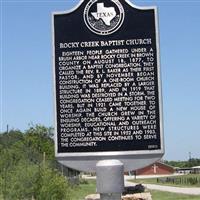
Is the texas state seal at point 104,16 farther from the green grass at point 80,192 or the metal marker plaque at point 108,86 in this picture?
the green grass at point 80,192

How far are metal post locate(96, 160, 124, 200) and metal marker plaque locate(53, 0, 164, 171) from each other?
17 cm

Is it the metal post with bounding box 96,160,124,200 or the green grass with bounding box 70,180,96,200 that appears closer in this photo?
the metal post with bounding box 96,160,124,200

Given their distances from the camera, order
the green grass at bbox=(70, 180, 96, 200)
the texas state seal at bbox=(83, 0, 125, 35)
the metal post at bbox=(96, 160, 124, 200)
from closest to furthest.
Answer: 1. the metal post at bbox=(96, 160, 124, 200)
2. the texas state seal at bbox=(83, 0, 125, 35)
3. the green grass at bbox=(70, 180, 96, 200)

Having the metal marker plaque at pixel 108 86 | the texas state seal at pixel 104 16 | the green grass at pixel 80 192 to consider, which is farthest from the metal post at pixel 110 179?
the green grass at pixel 80 192

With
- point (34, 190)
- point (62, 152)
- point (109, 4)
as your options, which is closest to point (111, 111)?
point (62, 152)

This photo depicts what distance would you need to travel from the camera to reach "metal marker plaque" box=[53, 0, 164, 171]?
29.5 feet

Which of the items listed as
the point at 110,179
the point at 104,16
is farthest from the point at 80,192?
the point at 104,16

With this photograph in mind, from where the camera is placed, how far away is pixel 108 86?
356 inches

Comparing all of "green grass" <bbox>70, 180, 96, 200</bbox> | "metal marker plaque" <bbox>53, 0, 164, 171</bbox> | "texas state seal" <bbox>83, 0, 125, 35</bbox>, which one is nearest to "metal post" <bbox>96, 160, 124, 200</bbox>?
"metal marker plaque" <bbox>53, 0, 164, 171</bbox>

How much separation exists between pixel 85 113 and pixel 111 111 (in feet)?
1.34

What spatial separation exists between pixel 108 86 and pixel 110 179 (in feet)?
4.69

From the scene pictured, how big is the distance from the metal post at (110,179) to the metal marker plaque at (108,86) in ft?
0.54

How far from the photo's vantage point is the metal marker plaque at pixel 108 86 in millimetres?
8977

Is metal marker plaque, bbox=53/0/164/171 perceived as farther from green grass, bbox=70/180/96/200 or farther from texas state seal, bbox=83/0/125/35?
green grass, bbox=70/180/96/200
